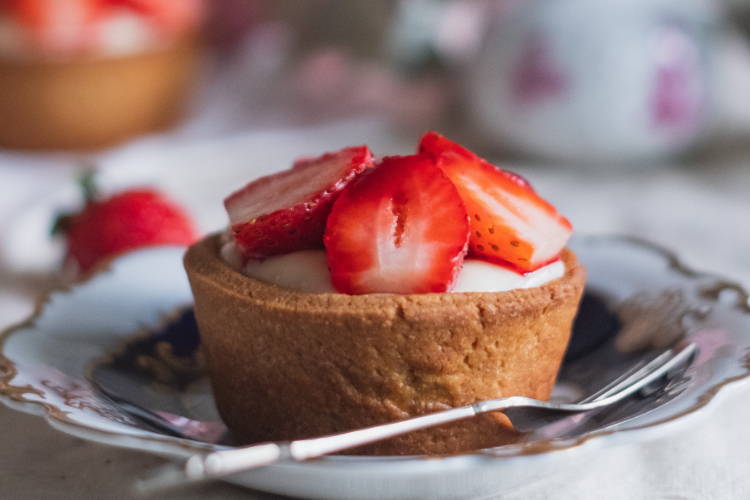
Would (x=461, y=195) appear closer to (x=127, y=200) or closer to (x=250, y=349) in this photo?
(x=250, y=349)

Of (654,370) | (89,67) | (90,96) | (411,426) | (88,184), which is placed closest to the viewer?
(411,426)

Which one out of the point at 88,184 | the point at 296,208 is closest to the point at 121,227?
the point at 88,184

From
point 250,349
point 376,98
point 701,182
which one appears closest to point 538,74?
point 701,182

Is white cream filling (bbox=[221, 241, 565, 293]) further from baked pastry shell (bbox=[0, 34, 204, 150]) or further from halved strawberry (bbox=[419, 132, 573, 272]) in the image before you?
baked pastry shell (bbox=[0, 34, 204, 150])

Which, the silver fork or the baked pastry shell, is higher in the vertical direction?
the baked pastry shell

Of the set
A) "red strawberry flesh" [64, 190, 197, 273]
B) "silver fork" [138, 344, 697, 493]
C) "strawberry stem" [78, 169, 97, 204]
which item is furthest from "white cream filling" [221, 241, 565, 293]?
"strawberry stem" [78, 169, 97, 204]

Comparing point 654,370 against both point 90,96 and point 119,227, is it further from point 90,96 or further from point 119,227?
point 90,96
